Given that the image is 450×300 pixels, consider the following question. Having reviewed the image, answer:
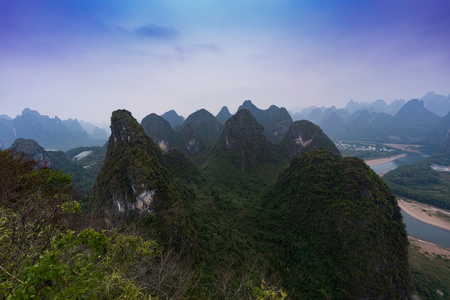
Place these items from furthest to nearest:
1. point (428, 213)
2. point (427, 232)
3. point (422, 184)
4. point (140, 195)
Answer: point (422, 184) < point (428, 213) < point (427, 232) < point (140, 195)

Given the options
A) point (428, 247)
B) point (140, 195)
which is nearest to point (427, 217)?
point (428, 247)

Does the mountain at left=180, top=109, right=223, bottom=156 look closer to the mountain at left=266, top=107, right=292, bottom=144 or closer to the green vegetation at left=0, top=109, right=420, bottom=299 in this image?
the mountain at left=266, top=107, right=292, bottom=144

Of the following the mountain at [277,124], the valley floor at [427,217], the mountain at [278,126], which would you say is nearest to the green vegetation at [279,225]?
the valley floor at [427,217]

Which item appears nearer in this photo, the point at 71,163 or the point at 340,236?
the point at 340,236

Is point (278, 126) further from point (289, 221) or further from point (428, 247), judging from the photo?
point (289, 221)

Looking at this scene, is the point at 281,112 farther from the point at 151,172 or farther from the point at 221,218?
the point at 151,172

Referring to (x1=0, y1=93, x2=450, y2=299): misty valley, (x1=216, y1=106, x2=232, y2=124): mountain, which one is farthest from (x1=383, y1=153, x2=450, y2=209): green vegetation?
(x1=216, y1=106, x2=232, y2=124): mountain
